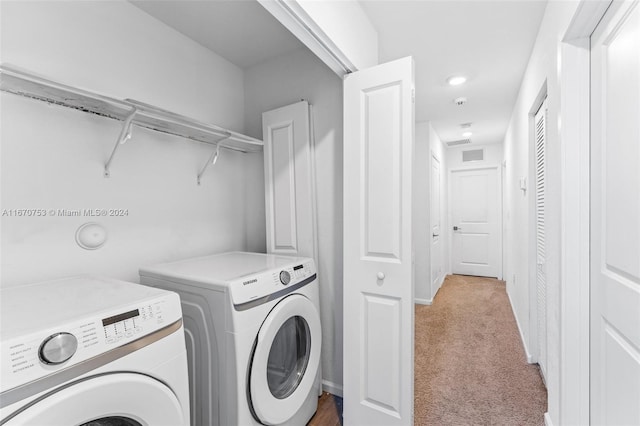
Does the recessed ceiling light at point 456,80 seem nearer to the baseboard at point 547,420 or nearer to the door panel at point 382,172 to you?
the door panel at point 382,172

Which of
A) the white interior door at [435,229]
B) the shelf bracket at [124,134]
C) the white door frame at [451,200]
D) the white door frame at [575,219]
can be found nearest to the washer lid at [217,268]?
the shelf bracket at [124,134]

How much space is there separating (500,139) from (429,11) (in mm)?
3870

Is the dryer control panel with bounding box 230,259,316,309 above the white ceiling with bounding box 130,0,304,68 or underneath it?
underneath

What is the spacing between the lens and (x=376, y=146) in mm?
1567

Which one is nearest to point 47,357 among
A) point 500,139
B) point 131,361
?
point 131,361

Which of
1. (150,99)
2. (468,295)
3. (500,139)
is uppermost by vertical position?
(500,139)

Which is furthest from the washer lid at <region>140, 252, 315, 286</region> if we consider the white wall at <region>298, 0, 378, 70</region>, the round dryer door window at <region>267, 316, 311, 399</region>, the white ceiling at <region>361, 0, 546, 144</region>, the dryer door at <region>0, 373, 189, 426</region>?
the white ceiling at <region>361, 0, 546, 144</region>

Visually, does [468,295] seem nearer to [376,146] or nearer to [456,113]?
[456,113]

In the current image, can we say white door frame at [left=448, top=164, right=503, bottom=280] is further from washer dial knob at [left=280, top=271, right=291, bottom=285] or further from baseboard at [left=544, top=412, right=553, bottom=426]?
washer dial knob at [left=280, top=271, right=291, bottom=285]

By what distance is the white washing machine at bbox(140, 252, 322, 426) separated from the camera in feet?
4.03

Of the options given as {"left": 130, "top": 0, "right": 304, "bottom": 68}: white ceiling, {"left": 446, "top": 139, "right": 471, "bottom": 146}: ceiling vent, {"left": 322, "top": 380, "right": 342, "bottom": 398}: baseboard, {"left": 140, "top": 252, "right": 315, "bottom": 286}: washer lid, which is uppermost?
{"left": 130, "top": 0, "right": 304, "bottom": 68}: white ceiling

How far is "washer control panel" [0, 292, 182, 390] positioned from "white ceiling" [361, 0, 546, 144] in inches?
73.6

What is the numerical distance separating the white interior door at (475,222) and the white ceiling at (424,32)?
9.18 ft

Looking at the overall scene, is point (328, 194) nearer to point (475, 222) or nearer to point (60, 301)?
point (60, 301)
